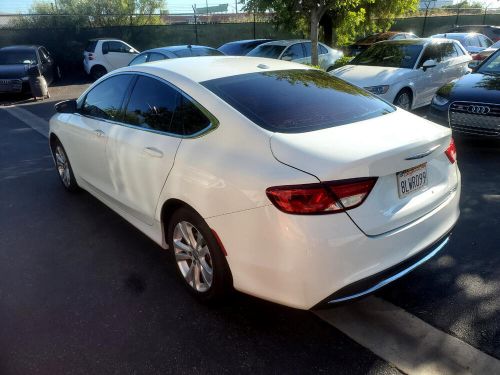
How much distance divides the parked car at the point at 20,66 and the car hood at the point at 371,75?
8.77 metres

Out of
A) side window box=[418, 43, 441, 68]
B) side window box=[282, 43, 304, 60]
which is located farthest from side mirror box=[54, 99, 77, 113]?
side window box=[282, 43, 304, 60]

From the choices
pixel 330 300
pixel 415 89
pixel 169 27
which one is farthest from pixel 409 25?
pixel 330 300

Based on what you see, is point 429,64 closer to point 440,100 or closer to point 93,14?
point 440,100

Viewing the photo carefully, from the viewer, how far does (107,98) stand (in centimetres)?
393

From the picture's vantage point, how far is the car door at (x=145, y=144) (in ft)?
9.77

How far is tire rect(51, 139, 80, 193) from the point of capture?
483 cm

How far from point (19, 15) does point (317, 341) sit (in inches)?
826

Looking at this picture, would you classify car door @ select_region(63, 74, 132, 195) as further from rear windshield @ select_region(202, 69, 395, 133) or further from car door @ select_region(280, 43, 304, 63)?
car door @ select_region(280, 43, 304, 63)

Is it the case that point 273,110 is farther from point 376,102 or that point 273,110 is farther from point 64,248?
point 64,248

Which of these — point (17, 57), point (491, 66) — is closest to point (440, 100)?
point (491, 66)

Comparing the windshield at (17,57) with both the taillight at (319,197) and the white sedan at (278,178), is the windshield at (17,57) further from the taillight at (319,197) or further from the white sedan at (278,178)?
the taillight at (319,197)

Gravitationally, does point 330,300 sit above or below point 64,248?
above

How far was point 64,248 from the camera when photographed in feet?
12.5

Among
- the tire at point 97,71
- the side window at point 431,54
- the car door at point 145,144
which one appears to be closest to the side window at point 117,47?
the tire at point 97,71
